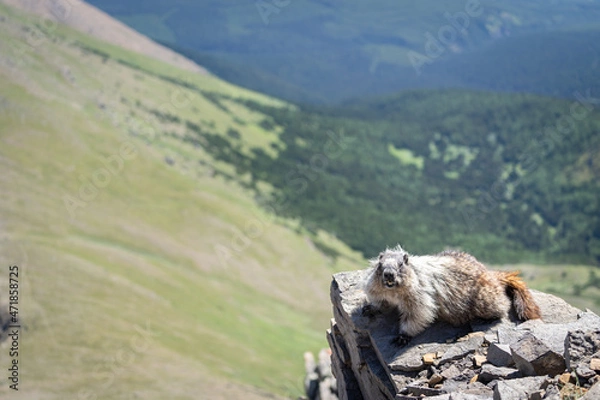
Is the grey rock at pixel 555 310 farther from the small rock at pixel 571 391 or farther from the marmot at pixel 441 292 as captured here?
the small rock at pixel 571 391

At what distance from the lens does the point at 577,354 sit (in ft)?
40.8

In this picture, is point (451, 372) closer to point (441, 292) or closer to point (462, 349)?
point (462, 349)

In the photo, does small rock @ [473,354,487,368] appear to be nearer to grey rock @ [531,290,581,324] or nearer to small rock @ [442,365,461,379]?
small rock @ [442,365,461,379]

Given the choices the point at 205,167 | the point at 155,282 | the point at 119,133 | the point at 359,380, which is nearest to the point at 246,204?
the point at 205,167

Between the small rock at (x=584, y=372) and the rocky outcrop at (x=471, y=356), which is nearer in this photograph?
the small rock at (x=584, y=372)

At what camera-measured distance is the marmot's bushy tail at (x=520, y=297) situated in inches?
628

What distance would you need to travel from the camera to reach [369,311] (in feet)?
56.9

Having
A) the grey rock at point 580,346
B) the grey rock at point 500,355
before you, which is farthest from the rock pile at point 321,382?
the grey rock at point 580,346

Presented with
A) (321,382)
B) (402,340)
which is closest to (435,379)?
(402,340)

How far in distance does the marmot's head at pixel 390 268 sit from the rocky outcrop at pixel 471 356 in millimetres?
Result: 1614

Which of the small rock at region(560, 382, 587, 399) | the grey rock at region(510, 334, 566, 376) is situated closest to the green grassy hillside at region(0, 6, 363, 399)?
the grey rock at region(510, 334, 566, 376)

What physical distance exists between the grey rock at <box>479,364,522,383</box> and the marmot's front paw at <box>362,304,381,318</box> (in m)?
4.25

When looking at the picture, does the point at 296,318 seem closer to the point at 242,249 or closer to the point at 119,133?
the point at 242,249

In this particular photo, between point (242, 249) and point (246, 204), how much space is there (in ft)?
123
